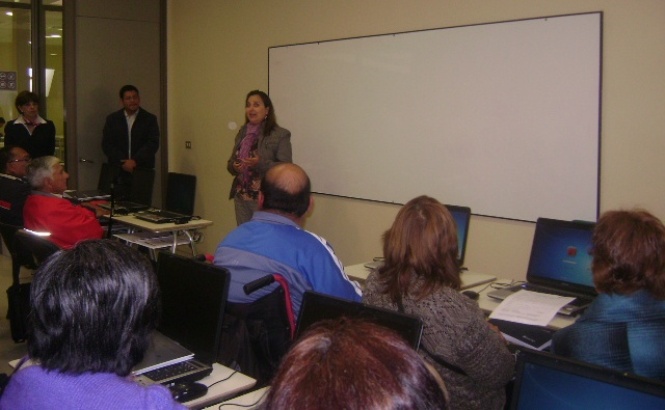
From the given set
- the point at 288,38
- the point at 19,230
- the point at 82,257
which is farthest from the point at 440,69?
the point at 82,257

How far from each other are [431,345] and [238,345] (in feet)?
2.26

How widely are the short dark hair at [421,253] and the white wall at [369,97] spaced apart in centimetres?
200

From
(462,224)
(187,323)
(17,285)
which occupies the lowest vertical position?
(17,285)

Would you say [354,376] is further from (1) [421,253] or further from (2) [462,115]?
(2) [462,115]

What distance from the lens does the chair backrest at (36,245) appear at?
349 centimetres

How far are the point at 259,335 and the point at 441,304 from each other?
2.17 feet

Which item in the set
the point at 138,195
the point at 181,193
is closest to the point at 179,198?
the point at 181,193

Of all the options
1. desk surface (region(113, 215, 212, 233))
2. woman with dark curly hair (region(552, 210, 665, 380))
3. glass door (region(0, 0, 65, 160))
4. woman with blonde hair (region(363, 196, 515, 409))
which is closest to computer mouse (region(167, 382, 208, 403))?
woman with blonde hair (region(363, 196, 515, 409))

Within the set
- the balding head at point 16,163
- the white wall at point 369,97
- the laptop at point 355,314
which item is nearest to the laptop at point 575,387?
the laptop at point 355,314

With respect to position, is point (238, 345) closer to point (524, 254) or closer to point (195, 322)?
point (195, 322)

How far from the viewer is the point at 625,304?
211cm

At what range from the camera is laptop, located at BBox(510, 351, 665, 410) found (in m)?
1.31

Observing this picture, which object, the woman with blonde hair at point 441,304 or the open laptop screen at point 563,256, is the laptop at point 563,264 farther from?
the woman with blonde hair at point 441,304

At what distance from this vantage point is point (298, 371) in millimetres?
803
